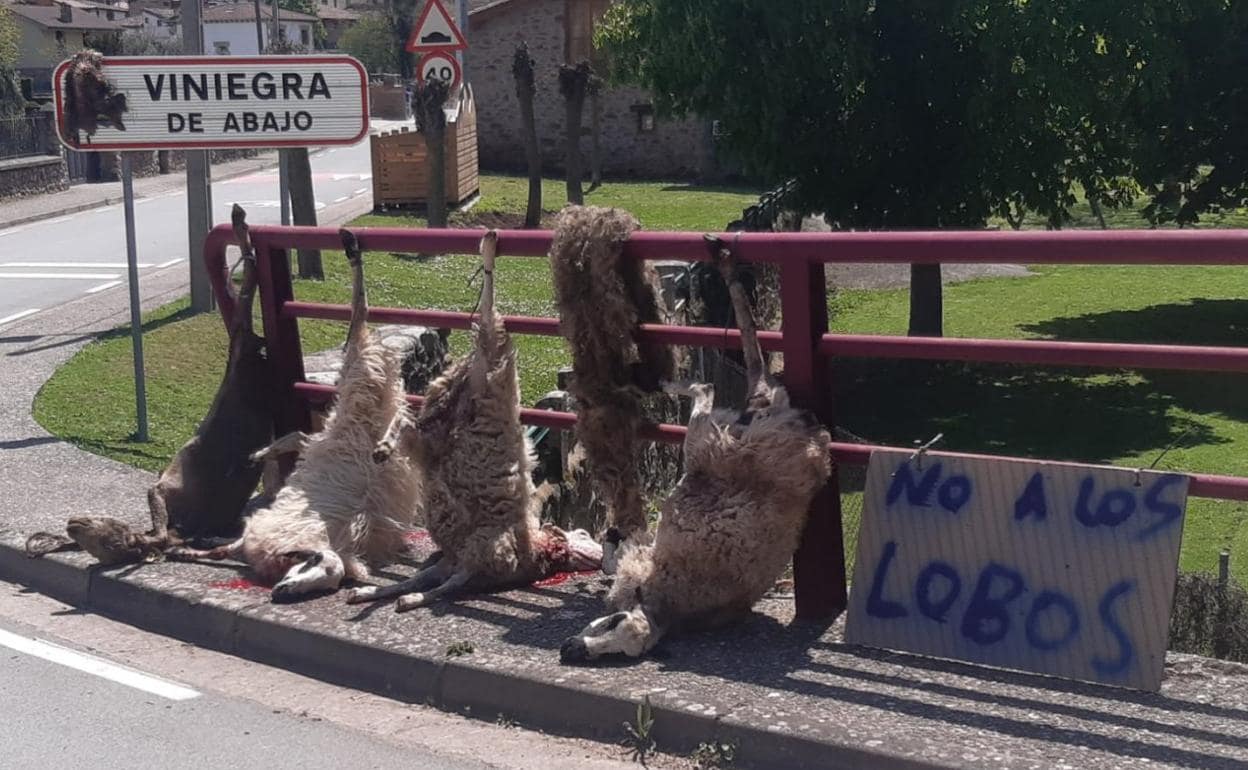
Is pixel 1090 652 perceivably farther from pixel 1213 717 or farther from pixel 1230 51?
pixel 1230 51

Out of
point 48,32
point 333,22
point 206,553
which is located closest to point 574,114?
point 206,553

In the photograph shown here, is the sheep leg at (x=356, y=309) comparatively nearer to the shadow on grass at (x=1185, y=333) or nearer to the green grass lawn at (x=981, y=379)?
the green grass lawn at (x=981, y=379)

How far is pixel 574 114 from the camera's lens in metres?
27.5

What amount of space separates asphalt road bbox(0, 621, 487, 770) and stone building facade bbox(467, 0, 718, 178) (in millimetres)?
36735

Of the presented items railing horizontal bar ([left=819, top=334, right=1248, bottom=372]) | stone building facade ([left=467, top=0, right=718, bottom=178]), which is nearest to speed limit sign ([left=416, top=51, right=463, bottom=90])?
railing horizontal bar ([left=819, top=334, right=1248, bottom=372])

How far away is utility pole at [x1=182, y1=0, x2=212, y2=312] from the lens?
15.0 metres

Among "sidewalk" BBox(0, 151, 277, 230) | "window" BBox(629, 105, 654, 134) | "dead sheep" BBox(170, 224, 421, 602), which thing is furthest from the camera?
"window" BBox(629, 105, 654, 134)

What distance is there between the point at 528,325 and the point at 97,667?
213cm

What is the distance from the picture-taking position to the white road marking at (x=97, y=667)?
5.50 metres

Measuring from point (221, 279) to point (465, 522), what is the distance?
2233mm

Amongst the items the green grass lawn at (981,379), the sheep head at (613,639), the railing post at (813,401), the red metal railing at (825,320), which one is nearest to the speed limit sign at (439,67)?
the green grass lawn at (981,379)

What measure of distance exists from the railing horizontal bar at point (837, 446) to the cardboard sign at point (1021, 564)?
0.17 ft

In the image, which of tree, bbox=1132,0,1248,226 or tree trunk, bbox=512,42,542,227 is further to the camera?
tree trunk, bbox=512,42,542,227

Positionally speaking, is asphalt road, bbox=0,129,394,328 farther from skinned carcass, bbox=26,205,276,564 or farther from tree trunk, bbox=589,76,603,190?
skinned carcass, bbox=26,205,276,564
